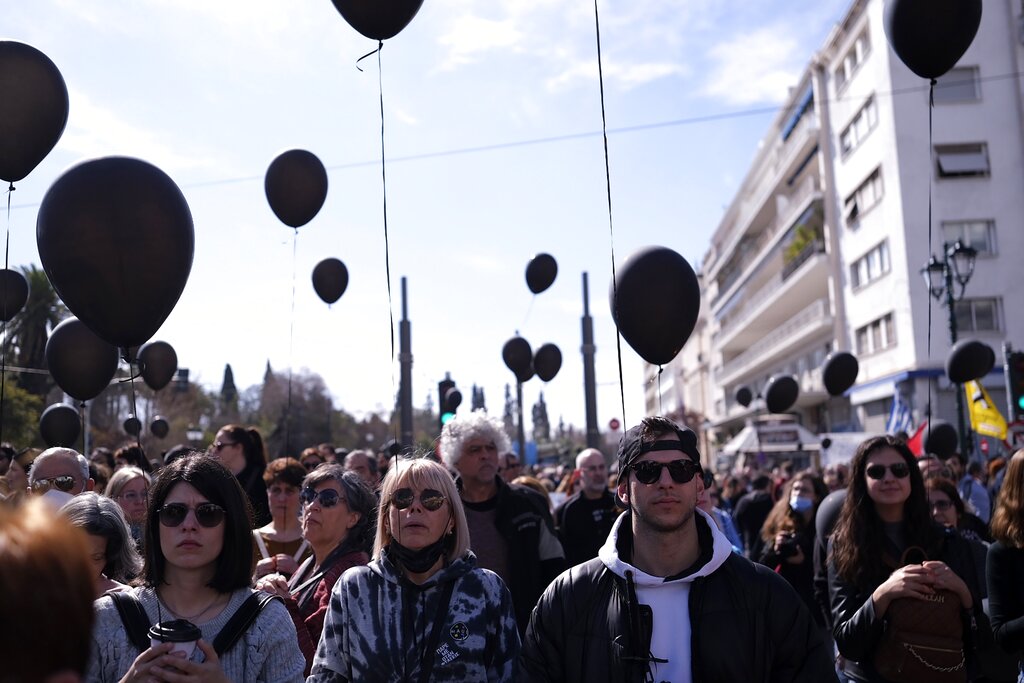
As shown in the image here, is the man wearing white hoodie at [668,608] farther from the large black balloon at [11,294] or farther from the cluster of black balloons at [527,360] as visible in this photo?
the cluster of black balloons at [527,360]

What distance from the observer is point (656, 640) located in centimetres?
254

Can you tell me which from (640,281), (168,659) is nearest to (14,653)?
(168,659)

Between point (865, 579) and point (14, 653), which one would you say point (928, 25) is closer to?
point (865, 579)

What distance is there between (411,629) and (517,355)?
10.5 m

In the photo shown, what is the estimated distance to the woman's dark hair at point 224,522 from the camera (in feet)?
8.99

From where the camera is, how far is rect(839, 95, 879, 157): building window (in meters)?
29.6

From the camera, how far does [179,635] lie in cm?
235

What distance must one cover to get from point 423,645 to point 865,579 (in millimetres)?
1888

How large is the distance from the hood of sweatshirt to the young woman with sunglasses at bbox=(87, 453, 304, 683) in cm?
99

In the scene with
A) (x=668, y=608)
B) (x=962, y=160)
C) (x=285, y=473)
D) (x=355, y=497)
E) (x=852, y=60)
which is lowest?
(x=668, y=608)

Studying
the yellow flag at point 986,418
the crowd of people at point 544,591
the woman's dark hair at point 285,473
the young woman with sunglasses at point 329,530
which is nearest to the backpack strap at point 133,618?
the crowd of people at point 544,591

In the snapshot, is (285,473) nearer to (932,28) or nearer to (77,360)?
(77,360)

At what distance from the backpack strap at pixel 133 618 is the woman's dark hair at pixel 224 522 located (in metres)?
0.10

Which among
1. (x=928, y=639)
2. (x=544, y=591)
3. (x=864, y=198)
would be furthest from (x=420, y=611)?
(x=864, y=198)
